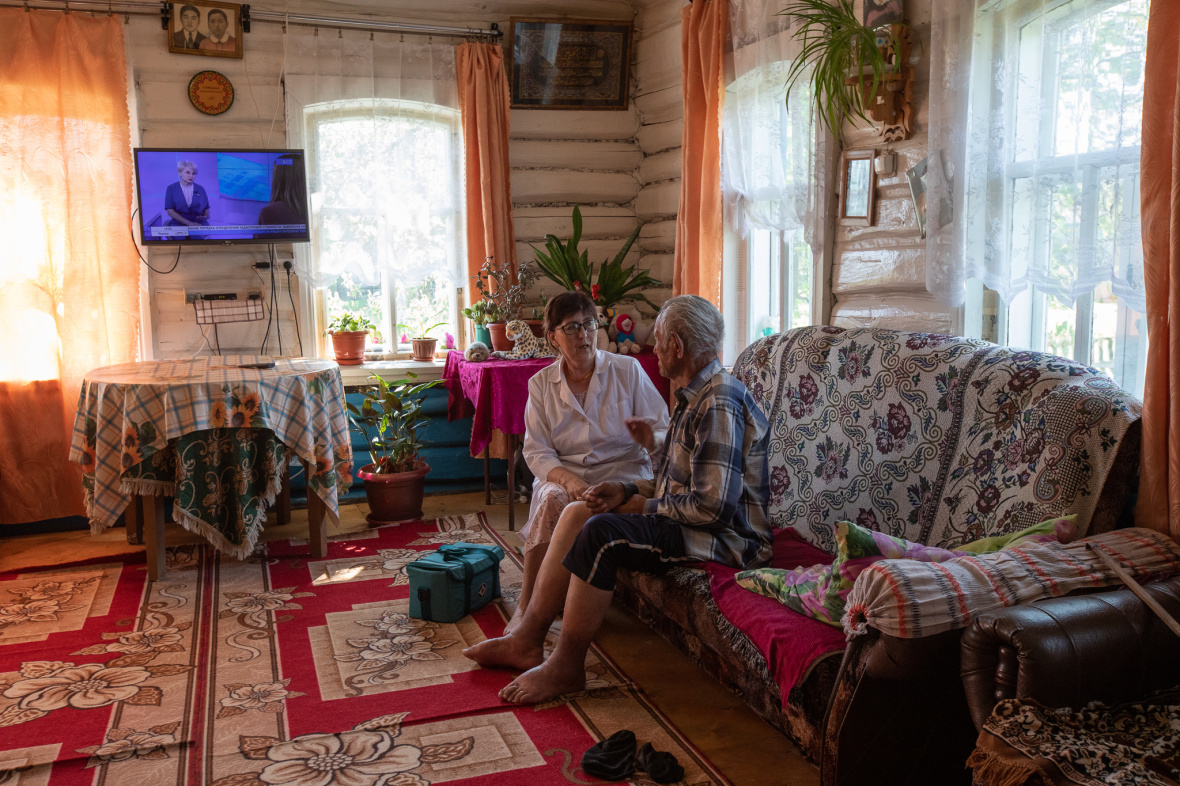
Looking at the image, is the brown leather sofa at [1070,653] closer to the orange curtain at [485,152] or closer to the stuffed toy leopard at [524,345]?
the stuffed toy leopard at [524,345]

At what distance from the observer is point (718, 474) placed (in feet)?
7.99

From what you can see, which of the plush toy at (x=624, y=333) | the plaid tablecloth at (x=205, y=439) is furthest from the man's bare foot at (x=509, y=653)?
the plush toy at (x=624, y=333)

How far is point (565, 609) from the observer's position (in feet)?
8.50

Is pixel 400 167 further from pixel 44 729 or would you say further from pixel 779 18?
pixel 44 729

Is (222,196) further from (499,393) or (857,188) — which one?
(857,188)

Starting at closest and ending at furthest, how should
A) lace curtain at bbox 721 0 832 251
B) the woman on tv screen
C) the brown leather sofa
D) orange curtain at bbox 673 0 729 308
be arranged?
the brown leather sofa → lace curtain at bbox 721 0 832 251 → orange curtain at bbox 673 0 729 308 → the woman on tv screen

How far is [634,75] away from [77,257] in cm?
335

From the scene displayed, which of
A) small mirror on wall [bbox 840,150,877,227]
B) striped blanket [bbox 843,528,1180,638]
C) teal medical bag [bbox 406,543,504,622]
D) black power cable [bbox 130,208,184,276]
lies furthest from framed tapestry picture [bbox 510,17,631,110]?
striped blanket [bbox 843,528,1180,638]

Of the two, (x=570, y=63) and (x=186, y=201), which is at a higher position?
(x=570, y=63)

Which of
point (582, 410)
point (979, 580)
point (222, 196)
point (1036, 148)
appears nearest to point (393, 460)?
point (222, 196)

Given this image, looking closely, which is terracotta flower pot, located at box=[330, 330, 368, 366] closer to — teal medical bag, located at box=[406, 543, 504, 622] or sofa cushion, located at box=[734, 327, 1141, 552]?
teal medical bag, located at box=[406, 543, 504, 622]

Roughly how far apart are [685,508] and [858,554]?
557mm

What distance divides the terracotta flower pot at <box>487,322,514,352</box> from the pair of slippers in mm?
3001

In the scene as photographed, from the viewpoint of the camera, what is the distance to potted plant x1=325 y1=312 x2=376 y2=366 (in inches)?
201
